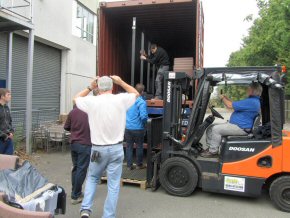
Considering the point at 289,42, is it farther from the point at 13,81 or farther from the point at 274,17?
the point at 13,81

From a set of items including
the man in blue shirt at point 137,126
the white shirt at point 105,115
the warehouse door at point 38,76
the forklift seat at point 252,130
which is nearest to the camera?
the white shirt at point 105,115

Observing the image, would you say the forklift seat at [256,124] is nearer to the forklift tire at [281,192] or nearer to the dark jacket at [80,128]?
the forklift tire at [281,192]

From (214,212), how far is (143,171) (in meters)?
2.23

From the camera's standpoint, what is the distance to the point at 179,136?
20.4ft

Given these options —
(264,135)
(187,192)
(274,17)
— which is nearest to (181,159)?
(187,192)

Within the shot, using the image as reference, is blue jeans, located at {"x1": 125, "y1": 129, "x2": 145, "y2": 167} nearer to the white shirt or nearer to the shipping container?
the shipping container

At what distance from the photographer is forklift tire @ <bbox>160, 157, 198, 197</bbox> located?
5582mm

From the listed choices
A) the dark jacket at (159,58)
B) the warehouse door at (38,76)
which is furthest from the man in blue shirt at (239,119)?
the warehouse door at (38,76)

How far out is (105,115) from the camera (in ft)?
12.9

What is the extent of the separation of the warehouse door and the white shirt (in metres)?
7.10

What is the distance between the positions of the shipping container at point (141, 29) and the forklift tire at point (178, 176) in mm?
3263

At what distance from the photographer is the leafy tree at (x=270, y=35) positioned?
22156mm

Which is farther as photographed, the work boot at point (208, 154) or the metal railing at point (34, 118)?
the metal railing at point (34, 118)

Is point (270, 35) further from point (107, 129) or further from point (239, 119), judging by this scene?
point (107, 129)
